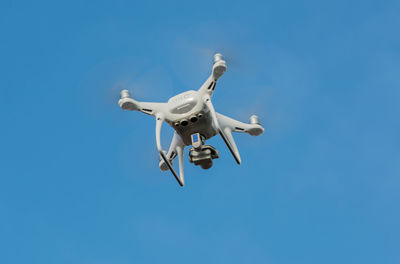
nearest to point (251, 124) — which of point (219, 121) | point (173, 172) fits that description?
point (219, 121)

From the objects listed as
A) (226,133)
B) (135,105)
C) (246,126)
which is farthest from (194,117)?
(246,126)

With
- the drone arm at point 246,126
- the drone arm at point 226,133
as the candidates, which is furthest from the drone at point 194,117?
the drone arm at point 246,126

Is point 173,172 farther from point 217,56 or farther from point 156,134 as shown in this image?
point 217,56

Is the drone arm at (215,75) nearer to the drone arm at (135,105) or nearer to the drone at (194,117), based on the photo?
the drone at (194,117)

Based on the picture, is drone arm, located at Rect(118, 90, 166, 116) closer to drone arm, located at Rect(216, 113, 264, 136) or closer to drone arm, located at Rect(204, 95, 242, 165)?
drone arm, located at Rect(204, 95, 242, 165)

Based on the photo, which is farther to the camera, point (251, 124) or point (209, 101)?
point (251, 124)

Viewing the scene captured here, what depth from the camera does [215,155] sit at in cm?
6538

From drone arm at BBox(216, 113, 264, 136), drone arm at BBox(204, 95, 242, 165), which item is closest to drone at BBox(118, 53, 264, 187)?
drone arm at BBox(204, 95, 242, 165)

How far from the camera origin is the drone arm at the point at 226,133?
63.3m

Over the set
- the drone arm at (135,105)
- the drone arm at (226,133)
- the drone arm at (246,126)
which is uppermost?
the drone arm at (246,126)

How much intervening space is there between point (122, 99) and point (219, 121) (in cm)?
621

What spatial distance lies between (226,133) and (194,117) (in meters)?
3.53

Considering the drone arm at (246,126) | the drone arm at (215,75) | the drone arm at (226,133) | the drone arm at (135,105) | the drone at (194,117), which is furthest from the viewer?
the drone arm at (246,126)

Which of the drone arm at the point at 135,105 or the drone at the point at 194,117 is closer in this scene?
the drone at the point at 194,117
